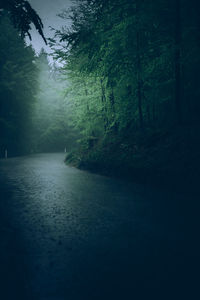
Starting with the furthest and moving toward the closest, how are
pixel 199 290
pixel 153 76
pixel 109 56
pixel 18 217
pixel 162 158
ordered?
pixel 153 76 < pixel 109 56 < pixel 162 158 < pixel 18 217 < pixel 199 290

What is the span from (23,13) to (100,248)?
27.9 feet

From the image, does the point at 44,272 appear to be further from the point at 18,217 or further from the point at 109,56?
the point at 109,56

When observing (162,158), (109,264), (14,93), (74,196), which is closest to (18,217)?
(74,196)

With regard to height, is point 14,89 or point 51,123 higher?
point 14,89

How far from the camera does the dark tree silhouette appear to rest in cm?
779

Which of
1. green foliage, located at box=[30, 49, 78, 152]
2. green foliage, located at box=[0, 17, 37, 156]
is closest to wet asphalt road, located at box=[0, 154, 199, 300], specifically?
green foliage, located at box=[0, 17, 37, 156]

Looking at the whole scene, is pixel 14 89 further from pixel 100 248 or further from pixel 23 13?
pixel 100 248

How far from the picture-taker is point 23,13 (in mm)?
8102

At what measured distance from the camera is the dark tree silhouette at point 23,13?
25.5 ft

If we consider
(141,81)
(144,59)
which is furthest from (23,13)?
(141,81)

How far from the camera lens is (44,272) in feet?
11.2

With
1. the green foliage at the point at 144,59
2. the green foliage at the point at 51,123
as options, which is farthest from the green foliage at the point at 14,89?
the green foliage at the point at 144,59

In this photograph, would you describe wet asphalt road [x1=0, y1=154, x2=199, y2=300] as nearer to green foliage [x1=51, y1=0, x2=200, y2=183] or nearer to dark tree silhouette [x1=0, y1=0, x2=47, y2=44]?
green foliage [x1=51, y1=0, x2=200, y2=183]

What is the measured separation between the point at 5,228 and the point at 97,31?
11.5m
